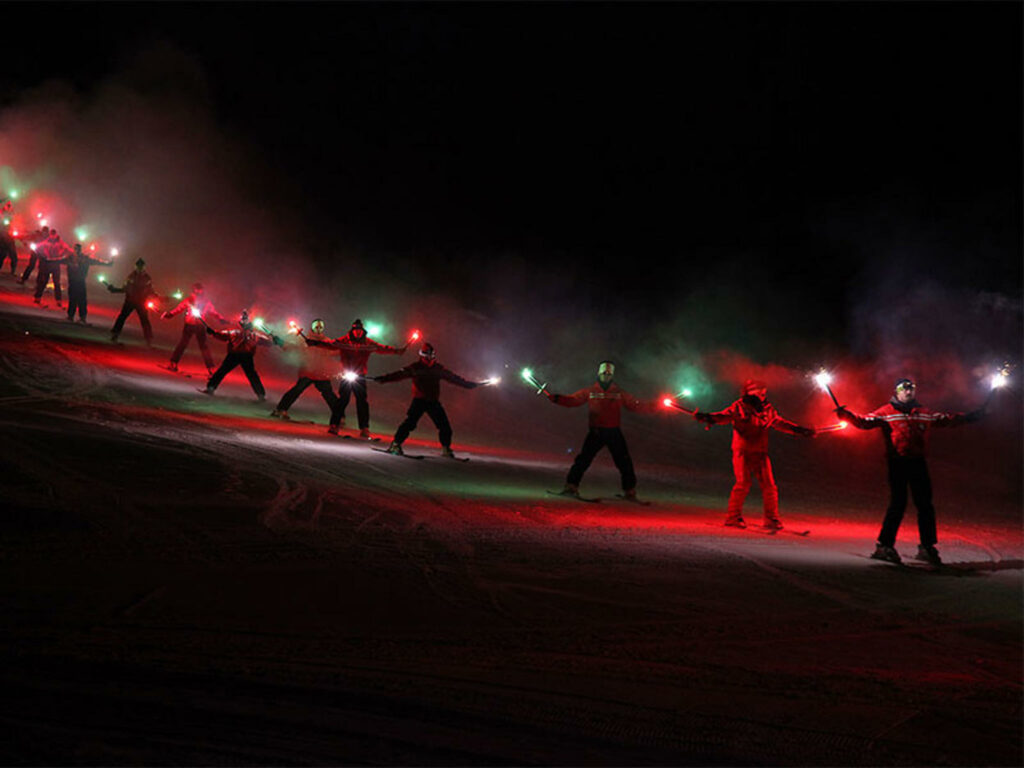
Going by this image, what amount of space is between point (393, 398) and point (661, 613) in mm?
17899

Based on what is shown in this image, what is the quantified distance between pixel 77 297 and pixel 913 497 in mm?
20762

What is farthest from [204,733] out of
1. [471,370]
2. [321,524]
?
[471,370]

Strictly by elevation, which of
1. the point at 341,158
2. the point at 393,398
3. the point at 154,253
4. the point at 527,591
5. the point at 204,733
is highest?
the point at 341,158

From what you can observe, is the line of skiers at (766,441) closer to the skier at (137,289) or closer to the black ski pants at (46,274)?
the skier at (137,289)

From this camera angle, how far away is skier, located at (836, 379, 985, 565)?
10547 mm

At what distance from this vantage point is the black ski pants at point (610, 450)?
13.6 metres

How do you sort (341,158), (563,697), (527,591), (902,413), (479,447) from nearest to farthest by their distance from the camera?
(563,697), (527,591), (902,413), (479,447), (341,158)

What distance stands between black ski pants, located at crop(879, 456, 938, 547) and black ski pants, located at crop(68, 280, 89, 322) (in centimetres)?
2026

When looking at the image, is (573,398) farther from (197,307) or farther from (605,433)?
(197,307)

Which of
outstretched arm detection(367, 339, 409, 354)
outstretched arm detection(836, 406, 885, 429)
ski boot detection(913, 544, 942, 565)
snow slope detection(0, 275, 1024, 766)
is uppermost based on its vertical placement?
outstretched arm detection(367, 339, 409, 354)

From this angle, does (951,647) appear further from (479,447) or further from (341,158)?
(341,158)

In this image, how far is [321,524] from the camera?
930cm

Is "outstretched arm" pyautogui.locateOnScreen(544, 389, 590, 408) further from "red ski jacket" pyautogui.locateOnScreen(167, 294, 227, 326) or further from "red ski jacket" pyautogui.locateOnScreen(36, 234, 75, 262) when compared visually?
"red ski jacket" pyautogui.locateOnScreen(36, 234, 75, 262)

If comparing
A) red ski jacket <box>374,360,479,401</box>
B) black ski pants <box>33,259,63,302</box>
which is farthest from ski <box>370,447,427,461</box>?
black ski pants <box>33,259,63,302</box>
